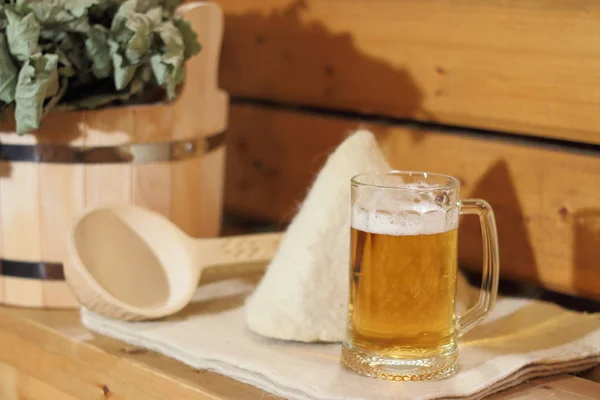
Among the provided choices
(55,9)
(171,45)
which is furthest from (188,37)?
(55,9)

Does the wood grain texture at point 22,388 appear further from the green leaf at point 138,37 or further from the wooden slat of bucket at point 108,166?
the green leaf at point 138,37

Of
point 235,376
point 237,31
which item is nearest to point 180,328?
point 235,376

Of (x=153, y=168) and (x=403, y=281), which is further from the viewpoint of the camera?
(x=153, y=168)

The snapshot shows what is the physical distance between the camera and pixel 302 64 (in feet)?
3.96

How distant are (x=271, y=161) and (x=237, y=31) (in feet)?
0.71

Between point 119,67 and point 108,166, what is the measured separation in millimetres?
118

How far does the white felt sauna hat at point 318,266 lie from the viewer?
0.79 m

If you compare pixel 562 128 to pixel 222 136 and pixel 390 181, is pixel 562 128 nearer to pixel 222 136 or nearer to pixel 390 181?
pixel 390 181

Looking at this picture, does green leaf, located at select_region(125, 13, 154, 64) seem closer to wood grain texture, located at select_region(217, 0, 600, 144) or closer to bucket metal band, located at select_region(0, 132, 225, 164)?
bucket metal band, located at select_region(0, 132, 225, 164)

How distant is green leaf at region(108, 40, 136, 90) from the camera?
87 cm

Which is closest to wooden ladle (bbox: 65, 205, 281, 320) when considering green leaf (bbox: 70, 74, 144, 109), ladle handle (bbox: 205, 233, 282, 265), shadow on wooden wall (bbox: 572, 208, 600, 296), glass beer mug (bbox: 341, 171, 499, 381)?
ladle handle (bbox: 205, 233, 282, 265)

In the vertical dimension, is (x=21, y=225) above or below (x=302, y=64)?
below

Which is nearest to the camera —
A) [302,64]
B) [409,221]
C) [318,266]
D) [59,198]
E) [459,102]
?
[409,221]

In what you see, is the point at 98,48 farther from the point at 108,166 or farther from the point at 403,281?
the point at 403,281
